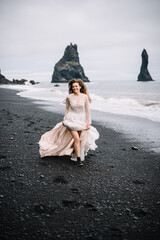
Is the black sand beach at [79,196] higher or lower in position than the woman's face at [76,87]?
lower

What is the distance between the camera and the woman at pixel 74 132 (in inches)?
184

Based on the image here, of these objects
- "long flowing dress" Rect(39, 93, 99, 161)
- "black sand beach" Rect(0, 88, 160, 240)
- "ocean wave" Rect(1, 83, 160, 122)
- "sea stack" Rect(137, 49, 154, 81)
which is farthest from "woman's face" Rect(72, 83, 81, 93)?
"sea stack" Rect(137, 49, 154, 81)

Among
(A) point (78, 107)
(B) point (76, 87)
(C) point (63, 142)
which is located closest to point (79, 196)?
(C) point (63, 142)

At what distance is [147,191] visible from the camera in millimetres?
3545

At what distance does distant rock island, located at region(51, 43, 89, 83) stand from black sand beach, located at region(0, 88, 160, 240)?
A: 168 metres

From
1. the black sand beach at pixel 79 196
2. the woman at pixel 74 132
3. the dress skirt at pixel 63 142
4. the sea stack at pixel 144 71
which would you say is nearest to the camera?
the black sand beach at pixel 79 196

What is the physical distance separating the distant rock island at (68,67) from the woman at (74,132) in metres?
167

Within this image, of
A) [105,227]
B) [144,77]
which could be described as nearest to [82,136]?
[105,227]

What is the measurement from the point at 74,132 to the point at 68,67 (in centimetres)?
17850

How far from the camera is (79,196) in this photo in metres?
3.26

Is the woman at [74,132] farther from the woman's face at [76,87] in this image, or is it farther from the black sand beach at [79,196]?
the black sand beach at [79,196]

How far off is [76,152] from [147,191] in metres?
1.91

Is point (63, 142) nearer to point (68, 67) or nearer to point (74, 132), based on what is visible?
point (74, 132)

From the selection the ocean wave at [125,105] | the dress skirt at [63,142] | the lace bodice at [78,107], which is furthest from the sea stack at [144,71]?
the dress skirt at [63,142]
